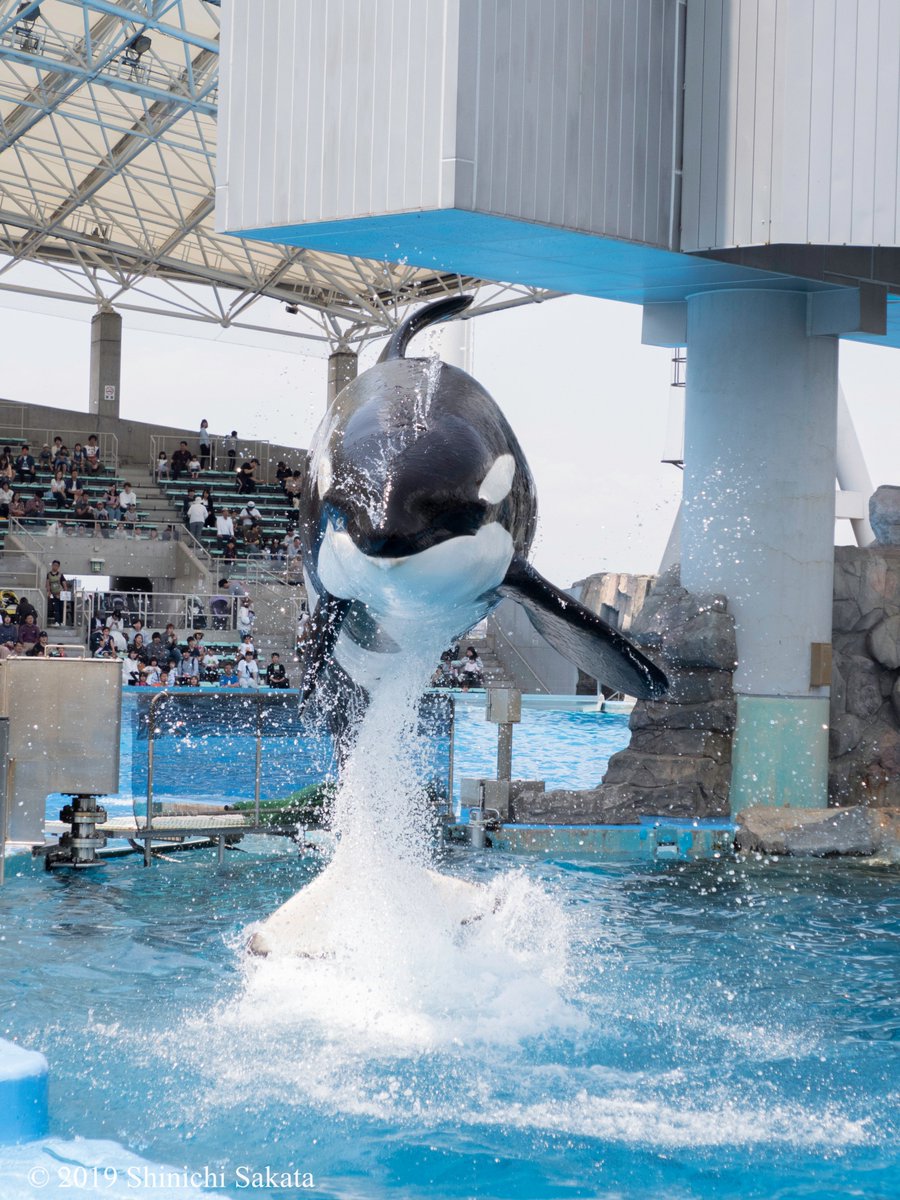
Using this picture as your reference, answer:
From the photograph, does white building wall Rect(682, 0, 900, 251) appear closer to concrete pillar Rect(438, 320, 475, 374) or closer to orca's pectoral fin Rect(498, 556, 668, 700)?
orca's pectoral fin Rect(498, 556, 668, 700)

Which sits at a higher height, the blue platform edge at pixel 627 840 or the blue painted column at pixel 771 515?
the blue painted column at pixel 771 515

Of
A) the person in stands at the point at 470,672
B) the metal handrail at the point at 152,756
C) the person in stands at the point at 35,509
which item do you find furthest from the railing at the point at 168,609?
the metal handrail at the point at 152,756

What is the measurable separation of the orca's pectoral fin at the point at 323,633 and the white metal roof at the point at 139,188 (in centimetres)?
1204

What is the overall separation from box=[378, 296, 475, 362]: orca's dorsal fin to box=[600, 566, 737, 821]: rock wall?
5316mm

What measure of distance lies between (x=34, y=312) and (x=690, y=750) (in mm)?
24681

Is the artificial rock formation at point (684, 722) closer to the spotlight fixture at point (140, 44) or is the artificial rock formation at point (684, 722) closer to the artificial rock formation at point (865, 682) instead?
the artificial rock formation at point (865, 682)

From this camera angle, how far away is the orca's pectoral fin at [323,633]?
17.0ft

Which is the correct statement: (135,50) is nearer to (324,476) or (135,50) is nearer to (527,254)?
A: (527,254)

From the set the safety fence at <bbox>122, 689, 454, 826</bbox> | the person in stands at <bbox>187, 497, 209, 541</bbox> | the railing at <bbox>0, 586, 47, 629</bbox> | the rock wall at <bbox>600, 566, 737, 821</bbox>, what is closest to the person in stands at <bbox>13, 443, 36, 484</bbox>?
the person in stands at <bbox>187, 497, 209, 541</bbox>

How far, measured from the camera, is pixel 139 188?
2748 centimetres

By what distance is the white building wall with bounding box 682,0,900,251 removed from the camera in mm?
9391

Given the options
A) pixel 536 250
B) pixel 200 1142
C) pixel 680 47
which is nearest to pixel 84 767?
pixel 200 1142

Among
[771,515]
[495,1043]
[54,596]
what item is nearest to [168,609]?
[54,596]

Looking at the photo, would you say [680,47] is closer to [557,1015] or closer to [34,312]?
[557,1015]
